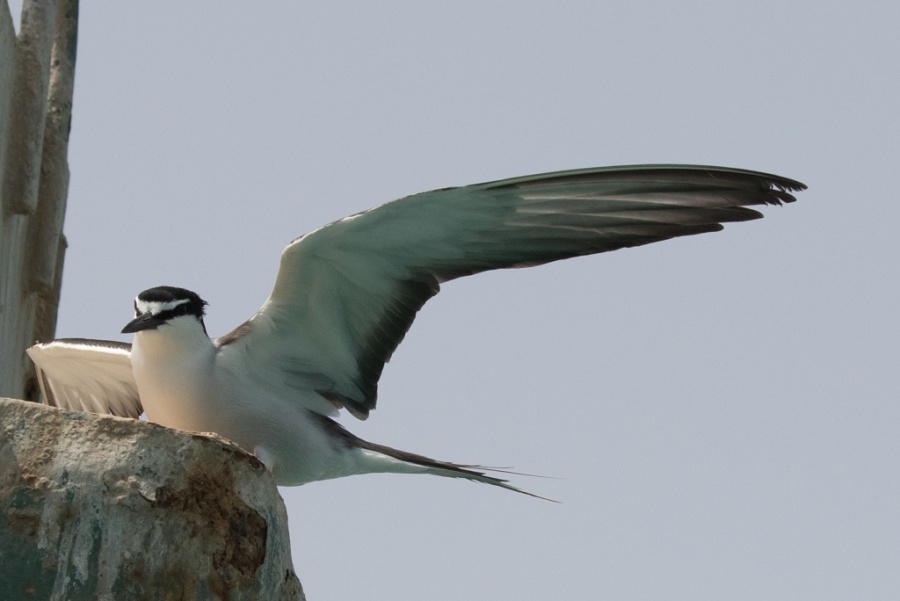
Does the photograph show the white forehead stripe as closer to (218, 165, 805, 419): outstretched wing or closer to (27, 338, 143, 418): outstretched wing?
(218, 165, 805, 419): outstretched wing

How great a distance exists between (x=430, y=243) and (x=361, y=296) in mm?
581

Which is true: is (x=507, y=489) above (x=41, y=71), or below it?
below

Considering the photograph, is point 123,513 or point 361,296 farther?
point 361,296

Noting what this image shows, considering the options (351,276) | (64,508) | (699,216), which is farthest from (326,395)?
(64,508)

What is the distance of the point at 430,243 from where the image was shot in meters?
8.28

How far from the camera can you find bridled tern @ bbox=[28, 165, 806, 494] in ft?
26.0

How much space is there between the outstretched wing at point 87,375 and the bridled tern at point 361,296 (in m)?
1.13

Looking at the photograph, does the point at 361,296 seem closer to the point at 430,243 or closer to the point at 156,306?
the point at 430,243

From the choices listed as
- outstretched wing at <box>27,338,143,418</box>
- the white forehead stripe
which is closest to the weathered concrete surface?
the white forehead stripe

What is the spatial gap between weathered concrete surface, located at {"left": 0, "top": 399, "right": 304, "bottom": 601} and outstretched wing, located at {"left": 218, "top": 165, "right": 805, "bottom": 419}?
7.15ft

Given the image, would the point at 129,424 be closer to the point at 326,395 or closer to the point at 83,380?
the point at 326,395

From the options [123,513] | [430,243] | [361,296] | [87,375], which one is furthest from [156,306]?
[123,513]

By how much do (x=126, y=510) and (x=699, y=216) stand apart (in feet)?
12.0

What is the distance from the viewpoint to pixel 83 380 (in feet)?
32.5
